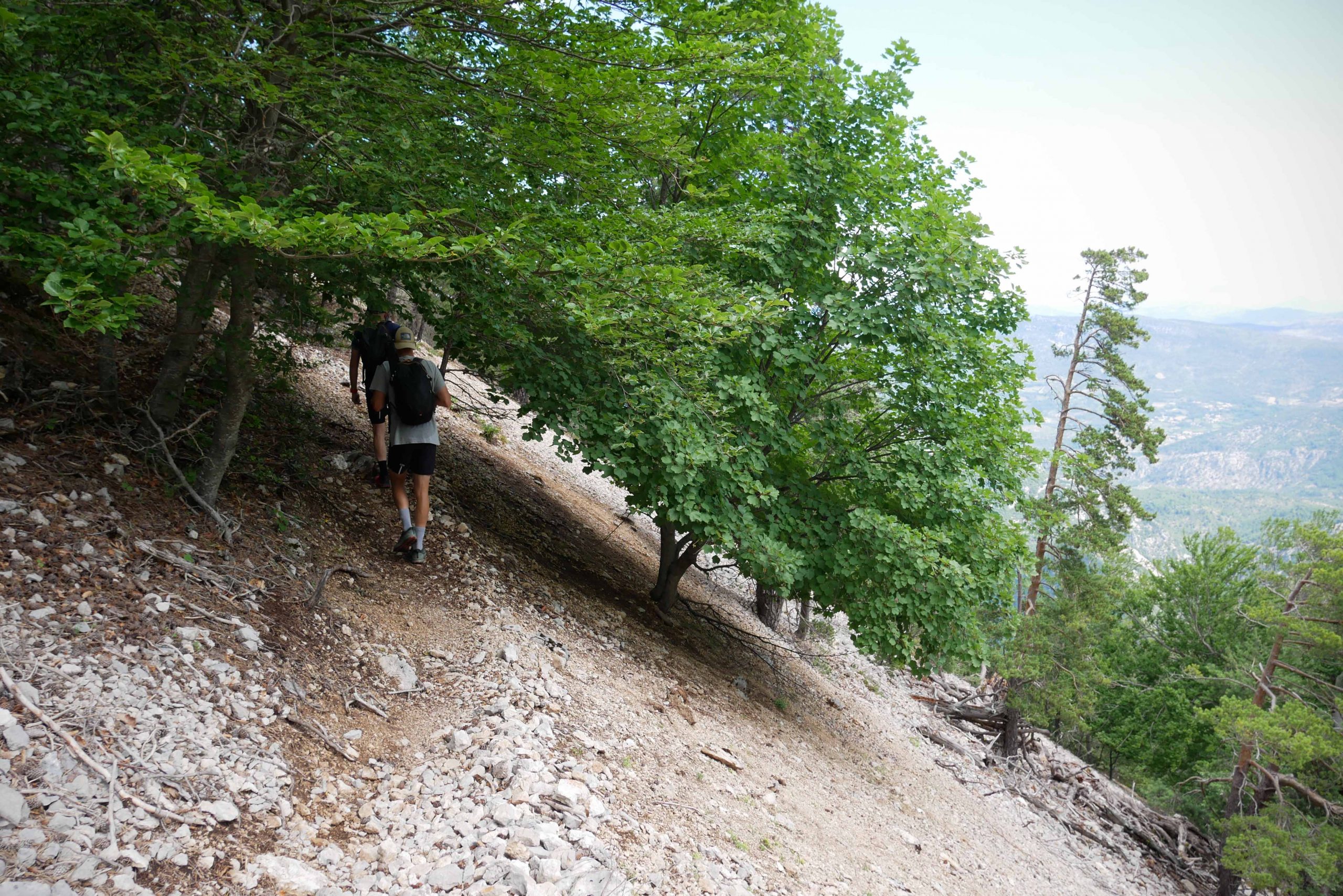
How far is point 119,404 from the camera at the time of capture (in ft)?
17.2

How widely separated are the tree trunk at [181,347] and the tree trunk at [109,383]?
0.65ft

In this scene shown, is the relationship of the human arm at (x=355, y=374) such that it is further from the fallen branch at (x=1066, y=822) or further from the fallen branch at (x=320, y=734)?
Answer: the fallen branch at (x=1066, y=822)

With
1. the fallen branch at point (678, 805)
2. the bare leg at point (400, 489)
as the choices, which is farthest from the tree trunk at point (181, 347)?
the fallen branch at point (678, 805)

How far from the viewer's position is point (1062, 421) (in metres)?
22.2

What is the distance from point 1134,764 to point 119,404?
104 ft

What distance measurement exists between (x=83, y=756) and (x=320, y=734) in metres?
1.16

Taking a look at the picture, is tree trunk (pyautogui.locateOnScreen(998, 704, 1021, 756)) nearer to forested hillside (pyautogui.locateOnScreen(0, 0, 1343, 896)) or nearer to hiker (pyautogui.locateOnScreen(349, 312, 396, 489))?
forested hillside (pyautogui.locateOnScreen(0, 0, 1343, 896))

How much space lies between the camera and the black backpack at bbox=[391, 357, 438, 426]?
5.96 metres

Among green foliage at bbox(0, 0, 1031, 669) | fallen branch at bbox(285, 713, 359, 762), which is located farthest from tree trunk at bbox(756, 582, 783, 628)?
fallen branch at bbox(285, 713, 359, 762)

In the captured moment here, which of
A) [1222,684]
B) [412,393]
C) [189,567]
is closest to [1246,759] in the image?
[1222,684]

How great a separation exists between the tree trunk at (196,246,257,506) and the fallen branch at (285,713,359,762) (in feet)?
6.17

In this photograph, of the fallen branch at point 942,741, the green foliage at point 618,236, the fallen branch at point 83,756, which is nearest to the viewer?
the fallen branch at point 83,756

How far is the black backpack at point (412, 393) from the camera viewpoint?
19.6ft

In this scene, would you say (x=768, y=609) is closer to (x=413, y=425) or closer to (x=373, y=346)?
(x=373, y=346)
